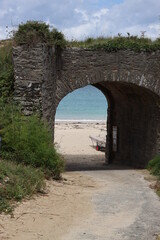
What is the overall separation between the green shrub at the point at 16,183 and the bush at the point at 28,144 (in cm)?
59

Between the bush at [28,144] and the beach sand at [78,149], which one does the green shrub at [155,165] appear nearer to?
the beach sand at [78,149]

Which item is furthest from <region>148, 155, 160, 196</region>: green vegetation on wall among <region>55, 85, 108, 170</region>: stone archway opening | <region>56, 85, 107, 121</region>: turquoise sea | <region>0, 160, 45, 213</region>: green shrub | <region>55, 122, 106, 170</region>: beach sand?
<region>56, 85, 107, 121</region>: turquoise sea

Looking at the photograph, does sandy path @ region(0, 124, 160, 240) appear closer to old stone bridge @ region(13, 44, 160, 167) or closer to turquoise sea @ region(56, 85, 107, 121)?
old stone bridge @ region(13, 44, 160, 167)

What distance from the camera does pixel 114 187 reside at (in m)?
10.6

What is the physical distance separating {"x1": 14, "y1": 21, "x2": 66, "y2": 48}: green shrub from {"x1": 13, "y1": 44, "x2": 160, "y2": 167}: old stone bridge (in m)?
0.18

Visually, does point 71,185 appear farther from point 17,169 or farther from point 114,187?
point 17,169

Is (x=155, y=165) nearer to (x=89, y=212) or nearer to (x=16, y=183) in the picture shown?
(x=89, y=212)

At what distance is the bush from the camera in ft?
33.8

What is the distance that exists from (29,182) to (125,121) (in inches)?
356

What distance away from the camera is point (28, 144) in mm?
10383

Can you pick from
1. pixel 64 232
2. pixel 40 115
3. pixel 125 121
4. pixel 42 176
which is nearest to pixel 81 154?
pixel 125 121

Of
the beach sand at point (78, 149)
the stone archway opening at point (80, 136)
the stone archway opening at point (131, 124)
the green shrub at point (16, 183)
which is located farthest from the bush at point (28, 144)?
the stone archway opening at point (131, 124)

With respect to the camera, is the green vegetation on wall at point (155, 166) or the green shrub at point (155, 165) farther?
the green shrub at point (155, 165)

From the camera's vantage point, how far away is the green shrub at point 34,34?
11656mm
